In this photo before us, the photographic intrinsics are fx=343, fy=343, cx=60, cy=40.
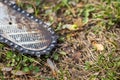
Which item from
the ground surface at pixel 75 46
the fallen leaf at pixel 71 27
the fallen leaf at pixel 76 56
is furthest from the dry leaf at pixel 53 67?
the fallen leaf at pixel 71 27

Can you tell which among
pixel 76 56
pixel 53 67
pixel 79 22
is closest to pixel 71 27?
pixel 79 22

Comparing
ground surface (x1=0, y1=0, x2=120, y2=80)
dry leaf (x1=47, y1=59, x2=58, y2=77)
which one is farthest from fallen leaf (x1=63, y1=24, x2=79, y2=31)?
dry leaf (x1=47, y1=59, x2=58, y2=77)

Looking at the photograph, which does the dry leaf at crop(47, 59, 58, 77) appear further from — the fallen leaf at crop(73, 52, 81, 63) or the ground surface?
the fallen leaf at crop(73, 52, 81, 63)

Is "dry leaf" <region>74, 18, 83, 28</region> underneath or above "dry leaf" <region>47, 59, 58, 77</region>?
above

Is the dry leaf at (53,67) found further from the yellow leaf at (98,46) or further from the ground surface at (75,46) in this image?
A: the yellow leaf at (98,46)

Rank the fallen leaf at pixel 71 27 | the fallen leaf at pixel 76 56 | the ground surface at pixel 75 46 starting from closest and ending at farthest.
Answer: the ground surface at pixel 75 46, the fallen leaf at pixel 76 56, the fallen leaf at pixel 71 27

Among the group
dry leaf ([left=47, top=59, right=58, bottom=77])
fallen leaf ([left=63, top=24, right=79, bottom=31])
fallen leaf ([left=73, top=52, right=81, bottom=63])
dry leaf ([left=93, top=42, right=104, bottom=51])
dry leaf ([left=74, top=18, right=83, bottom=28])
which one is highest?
dry leaf ([left=74, top=18, right=83, bottom=28])

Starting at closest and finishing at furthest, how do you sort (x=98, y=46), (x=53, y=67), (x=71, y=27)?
(x=53, y=67) < (x=98, y=46) < (x=71, y=27)

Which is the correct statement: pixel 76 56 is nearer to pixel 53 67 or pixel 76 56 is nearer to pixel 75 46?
pixel 75 46
